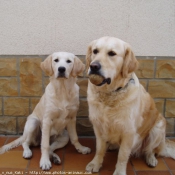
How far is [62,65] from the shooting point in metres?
2.71

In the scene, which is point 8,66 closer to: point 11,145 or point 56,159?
point 11,145

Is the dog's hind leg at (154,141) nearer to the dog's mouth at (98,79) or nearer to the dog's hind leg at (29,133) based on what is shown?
the dog's mouth at (98,79)

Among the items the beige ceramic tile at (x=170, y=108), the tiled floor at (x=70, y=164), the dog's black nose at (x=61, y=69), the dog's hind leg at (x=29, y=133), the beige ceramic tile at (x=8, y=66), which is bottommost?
the tiled floor at (x=70, y=164)

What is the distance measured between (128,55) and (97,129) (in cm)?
91

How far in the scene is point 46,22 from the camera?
3189 millimetres

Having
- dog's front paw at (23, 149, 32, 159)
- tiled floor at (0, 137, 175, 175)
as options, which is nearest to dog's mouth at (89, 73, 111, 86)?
tiled floor at (0, 137, 175, 175)

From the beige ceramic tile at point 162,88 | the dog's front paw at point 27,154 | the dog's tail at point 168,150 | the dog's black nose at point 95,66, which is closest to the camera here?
the dog's black nose at point 95,66

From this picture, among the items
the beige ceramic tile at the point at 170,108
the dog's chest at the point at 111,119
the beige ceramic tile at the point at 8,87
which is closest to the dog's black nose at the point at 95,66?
the dog's chest at the point at 111,119

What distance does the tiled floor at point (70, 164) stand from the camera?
2703mm

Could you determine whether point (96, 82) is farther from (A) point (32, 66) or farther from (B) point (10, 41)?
(B) point (10, 41)

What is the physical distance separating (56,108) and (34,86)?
69cm

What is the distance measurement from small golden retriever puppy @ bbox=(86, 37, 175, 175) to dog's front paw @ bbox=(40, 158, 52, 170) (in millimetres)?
436

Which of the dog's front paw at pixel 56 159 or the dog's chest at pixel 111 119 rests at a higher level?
the dog's chest at pixel 111 119

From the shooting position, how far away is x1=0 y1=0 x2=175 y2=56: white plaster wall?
10.3 ft
